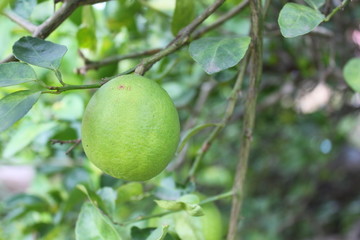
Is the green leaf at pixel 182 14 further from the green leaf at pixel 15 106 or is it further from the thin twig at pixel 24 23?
the green leaf at pixel 15 106

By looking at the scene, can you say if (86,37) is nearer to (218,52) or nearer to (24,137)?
(24,137)

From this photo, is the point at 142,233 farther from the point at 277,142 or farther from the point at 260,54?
the point at 277,142

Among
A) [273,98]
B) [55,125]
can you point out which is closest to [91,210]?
[55,125]

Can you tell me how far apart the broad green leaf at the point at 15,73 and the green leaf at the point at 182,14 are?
1.22ft

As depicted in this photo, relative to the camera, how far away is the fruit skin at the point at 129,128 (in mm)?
615

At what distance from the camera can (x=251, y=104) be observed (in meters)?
0.86

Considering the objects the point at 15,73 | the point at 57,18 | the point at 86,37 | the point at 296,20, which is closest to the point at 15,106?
the point at 15,73

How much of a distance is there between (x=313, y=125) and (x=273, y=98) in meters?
0.47

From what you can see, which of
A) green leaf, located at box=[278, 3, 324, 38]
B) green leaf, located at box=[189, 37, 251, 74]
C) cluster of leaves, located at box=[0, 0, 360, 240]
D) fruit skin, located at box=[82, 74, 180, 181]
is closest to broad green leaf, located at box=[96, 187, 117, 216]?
cluster of leaves, located at box=[0, 0, 360, 240]

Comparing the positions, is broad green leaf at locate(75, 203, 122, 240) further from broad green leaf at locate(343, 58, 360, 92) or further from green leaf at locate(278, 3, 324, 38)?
broad green leaf at locate(343, 58, 360, 92)

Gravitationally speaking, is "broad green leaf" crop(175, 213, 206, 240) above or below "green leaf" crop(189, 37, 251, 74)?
below

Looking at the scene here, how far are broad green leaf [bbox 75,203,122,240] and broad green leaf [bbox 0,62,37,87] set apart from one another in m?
0.26

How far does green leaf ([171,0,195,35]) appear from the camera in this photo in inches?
36.7

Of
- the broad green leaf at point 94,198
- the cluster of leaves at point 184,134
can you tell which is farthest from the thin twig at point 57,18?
the broad green leaf at point 94,198
